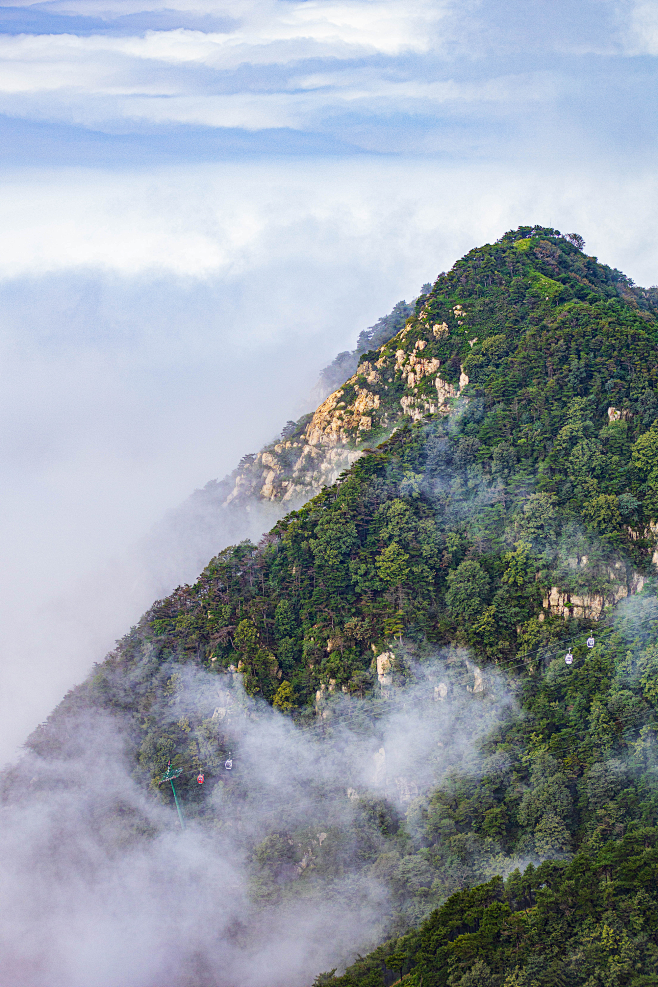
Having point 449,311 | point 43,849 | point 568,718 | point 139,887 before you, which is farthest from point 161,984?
point 449,311

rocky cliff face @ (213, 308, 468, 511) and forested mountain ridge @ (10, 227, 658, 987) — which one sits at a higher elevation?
rocky cliff face @ (213, 308, 468, 511)

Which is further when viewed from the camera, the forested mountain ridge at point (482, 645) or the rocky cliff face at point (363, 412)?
the rocky cliff face at point (363, 412)

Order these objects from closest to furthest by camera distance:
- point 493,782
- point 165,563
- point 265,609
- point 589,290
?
point 493,782 → point 265,609 → point 589,290 → point 165,563

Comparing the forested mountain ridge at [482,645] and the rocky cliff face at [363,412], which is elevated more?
the rocky cliff face at [363,412]

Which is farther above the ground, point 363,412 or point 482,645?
point 363,412

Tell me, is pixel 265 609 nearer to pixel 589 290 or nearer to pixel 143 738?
pixel 143 738

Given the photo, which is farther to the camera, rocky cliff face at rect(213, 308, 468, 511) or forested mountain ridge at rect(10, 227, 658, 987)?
rocky cliff face at rect(213, 308, 468, 511)

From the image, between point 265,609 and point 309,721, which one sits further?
point 265,609

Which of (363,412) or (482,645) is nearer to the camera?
(482,645)
